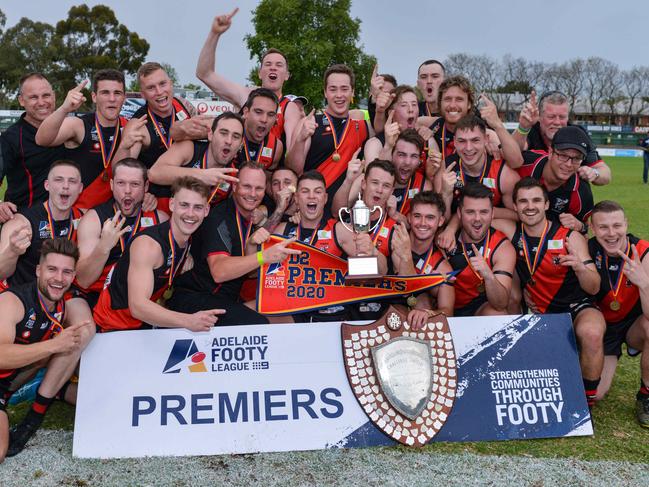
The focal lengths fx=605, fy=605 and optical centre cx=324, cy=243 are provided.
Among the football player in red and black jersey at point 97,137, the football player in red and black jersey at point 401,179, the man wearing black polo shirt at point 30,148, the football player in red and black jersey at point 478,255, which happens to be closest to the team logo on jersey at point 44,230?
the football player in red and black jersey at point 97,137

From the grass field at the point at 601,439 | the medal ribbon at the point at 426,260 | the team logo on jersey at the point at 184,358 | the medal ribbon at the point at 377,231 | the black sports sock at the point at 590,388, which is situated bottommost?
the grass field at the point at 601,439

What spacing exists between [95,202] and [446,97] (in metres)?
3.59

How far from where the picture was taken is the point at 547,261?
5117 mm

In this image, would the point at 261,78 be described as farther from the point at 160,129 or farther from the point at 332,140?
the point at 160,129

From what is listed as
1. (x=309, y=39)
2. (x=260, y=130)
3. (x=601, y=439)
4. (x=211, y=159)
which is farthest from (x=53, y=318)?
(x=309, y=39)

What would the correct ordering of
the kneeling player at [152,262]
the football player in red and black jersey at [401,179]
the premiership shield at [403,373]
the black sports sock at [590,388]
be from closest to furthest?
the premiership shield at [403,373], the kneeling player at [152,262], the black sports sock at [590,388], the football player in red and black jersey at [401,179]

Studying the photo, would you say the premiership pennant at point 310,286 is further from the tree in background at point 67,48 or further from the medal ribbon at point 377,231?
the tree in background at point 67,48

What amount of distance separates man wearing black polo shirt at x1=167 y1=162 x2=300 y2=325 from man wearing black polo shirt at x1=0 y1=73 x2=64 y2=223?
1996mm

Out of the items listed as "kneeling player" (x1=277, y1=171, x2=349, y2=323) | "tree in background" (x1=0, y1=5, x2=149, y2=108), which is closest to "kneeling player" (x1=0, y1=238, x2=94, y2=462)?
"kneeling player" (x1=277, y1=171, x2=349, y2=323)

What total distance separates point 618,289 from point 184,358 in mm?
3441

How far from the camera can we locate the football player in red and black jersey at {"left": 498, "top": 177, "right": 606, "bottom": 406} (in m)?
4.88

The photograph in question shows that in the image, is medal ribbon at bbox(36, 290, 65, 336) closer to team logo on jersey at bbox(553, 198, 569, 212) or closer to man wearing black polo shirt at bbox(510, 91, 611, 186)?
man wearing black polo shirt at bbox(510, 91, 611, 186)

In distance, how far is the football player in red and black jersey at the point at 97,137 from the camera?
226 inches

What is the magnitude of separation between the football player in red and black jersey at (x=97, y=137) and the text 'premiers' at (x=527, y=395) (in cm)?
400
